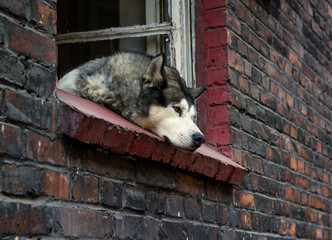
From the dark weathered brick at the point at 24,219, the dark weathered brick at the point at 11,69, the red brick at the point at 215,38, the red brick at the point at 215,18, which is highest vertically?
the red brick at the point at 215,18

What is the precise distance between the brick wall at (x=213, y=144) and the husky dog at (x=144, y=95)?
0.70 ft

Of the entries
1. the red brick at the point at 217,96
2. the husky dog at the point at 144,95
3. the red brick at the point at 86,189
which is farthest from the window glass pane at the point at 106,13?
→ the red brick at the point at 86,189

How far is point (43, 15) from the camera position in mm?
2012

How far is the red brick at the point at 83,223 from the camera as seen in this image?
194 cm

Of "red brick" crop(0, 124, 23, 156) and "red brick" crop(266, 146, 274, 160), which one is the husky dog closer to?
"red brick" crop(0, 124, 23, 156)

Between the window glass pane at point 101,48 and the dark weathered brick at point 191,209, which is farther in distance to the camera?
the window glass pane at point 101,48

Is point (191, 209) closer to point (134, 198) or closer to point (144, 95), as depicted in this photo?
point (134, 198)

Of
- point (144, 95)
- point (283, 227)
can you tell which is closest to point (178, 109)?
point (144, 95)

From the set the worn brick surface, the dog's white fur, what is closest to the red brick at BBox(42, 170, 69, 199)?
the worn brick surface

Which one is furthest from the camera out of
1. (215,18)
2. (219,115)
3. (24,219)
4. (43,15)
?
(215,18)

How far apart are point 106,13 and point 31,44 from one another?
2.16 m

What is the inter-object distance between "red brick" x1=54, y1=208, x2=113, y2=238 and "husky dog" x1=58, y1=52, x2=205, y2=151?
1.74 feet

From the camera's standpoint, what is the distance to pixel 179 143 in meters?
2.52

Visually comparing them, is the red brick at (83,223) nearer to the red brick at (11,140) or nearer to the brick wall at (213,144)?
the brick wall at (213,144)
